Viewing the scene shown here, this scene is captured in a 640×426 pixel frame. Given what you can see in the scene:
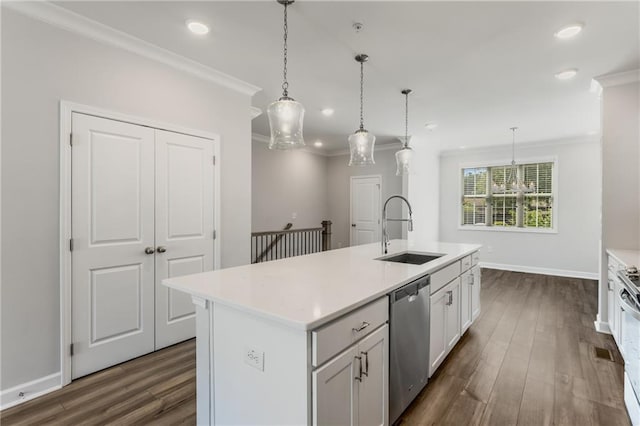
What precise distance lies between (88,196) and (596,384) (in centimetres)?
411

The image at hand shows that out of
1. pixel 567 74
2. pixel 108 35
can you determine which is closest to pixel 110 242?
pixel 108 35

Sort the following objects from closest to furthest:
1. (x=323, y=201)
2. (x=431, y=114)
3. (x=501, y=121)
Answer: (x=431, y=114), (x=501, y=121), (x=323, y=201)

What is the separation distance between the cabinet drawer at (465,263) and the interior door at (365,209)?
3.75 m

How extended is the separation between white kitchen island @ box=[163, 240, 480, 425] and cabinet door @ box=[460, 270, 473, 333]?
123cm

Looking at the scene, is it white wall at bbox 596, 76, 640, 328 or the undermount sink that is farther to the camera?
white wall at bbox 596, 76, 640, 328

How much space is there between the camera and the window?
20.8ft

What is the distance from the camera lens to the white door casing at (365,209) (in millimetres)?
6961

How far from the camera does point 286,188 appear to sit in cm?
656

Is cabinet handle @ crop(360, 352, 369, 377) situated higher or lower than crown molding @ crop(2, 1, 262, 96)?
lower

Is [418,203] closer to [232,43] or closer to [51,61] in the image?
[232,43]

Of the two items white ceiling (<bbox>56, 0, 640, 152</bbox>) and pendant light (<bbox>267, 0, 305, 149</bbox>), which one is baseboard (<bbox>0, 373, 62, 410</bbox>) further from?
white ceiling (<bbox>56, 0, 640, 152</bbox>)

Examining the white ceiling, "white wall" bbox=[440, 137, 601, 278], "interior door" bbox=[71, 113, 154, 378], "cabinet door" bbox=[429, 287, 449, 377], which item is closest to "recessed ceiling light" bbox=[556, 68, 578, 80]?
the white ceiling

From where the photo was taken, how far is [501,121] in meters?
4.90

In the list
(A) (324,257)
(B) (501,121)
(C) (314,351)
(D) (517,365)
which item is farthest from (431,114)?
(C) (314,351)
